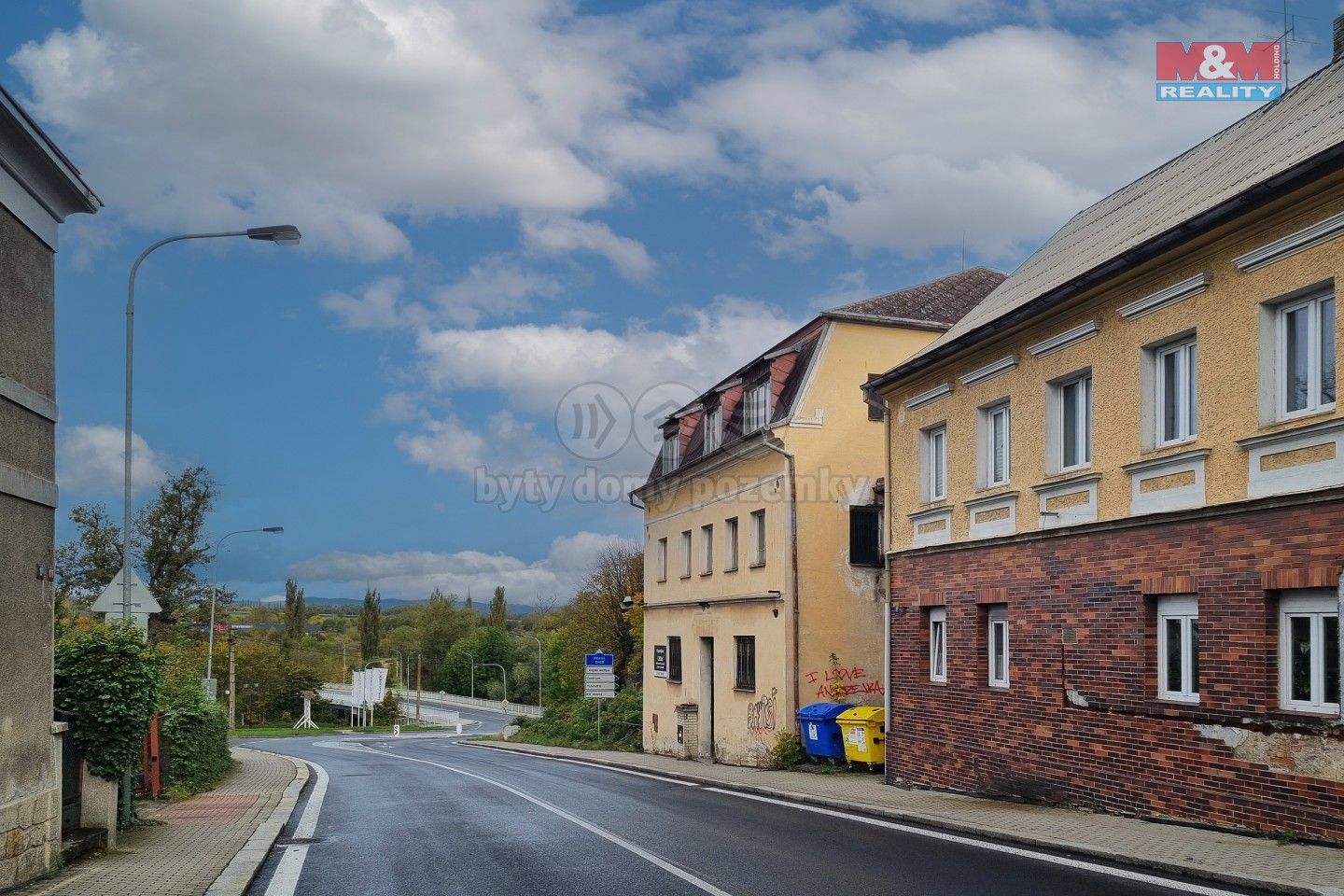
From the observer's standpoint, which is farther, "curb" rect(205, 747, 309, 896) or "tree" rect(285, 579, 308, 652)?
"tree" rect(285, 579, 308, 652)

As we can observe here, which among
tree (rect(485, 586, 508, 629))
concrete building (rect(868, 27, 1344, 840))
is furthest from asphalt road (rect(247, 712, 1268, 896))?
tree (rect(485, 586, 508, 629))

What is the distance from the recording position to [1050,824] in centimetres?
1298

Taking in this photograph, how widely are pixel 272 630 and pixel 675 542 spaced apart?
262 ft

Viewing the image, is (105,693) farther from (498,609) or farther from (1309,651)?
(498,609)

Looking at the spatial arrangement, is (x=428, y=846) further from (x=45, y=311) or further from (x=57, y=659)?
(x=45, y=311)

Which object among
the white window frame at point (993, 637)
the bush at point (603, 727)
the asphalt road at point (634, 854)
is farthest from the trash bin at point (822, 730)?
the bush at point (603, 727)

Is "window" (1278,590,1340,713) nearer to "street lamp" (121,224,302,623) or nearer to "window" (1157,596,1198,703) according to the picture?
"window" (1157,596,1198,703)

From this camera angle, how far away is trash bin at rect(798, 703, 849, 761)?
22.5 metres

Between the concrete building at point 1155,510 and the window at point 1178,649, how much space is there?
0.08 ft

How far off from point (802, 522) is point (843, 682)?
3413 mm

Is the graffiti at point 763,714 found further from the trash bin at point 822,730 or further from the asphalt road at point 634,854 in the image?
the asphalt road at point 634,854

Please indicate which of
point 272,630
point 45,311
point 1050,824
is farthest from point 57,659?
point 272,630

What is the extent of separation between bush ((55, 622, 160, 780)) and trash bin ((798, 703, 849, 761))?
13313mm

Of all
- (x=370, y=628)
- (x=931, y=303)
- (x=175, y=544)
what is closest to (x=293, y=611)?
(x=370, y=628)
